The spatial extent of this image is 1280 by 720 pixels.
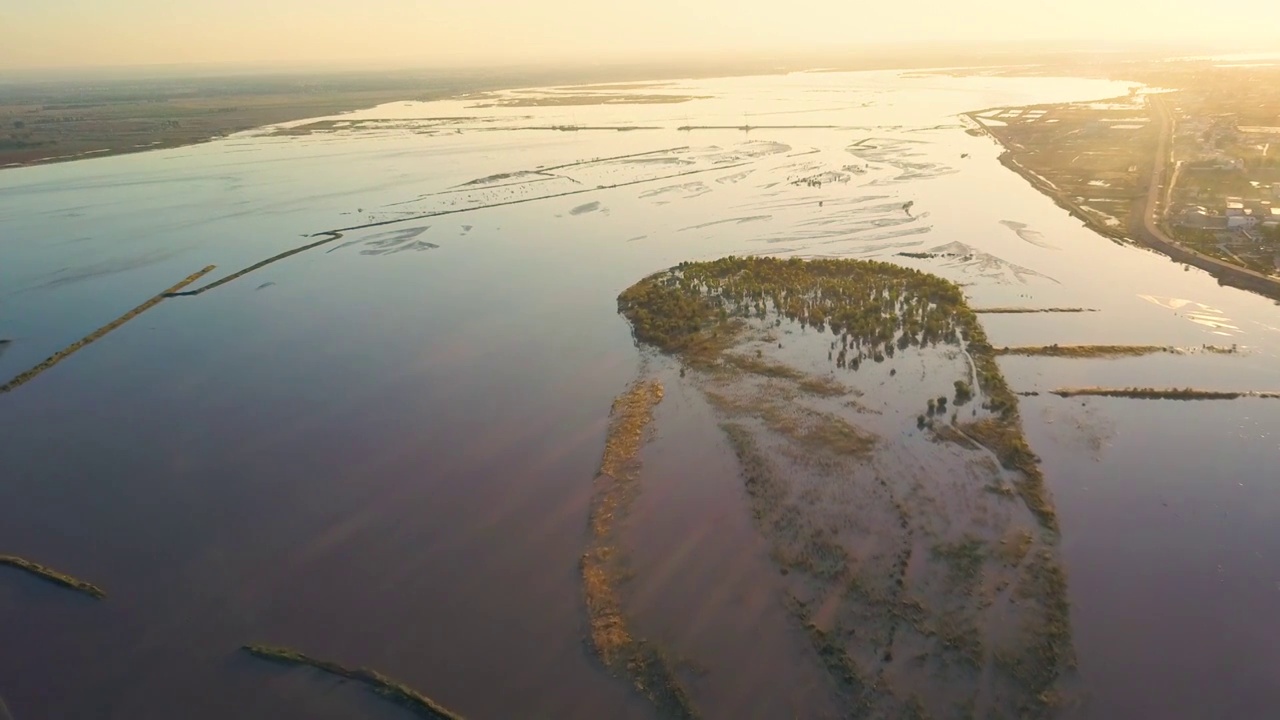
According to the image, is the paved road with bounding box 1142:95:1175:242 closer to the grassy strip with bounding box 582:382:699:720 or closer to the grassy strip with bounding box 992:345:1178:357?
the grassy strip with bounding box 992:345:1178:357

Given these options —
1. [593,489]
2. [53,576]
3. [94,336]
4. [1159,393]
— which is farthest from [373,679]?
[94,336]

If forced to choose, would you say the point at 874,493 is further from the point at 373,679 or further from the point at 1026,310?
the point at 1026,310

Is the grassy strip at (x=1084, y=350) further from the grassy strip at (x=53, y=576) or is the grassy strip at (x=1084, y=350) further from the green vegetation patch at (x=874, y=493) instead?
the grassy strip at (x=53, y=576)

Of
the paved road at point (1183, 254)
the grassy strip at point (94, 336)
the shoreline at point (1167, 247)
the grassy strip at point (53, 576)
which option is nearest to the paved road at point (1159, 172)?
the paved road at point (1183, 254)

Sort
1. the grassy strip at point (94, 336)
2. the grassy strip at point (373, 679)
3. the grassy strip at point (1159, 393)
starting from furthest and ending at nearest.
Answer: the grassy strip at point (94, 336), the grassy strip at point (1159, 393), the grassy strip at point (373, 679)

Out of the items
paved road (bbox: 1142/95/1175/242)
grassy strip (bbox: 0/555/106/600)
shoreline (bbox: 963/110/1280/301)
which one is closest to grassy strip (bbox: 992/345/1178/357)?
shoreline (bbox: 963/110/1280/301)

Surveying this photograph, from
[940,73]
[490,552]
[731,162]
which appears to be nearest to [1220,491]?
[490,552]
